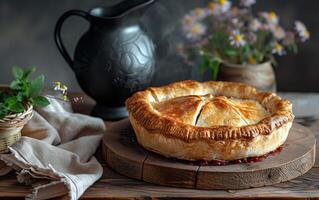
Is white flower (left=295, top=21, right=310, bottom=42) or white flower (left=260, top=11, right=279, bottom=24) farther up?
white flower (left=260, top=11, right=279, bottom=24)

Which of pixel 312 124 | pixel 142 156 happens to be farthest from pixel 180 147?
pixel 312 124

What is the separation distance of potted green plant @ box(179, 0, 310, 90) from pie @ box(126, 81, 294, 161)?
0.32 metres

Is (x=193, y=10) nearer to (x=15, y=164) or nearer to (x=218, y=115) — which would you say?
(x=218, y=115)

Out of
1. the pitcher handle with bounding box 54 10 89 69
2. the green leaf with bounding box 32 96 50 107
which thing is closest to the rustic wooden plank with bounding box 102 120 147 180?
the green leaf with bounding box 32 96 50 107

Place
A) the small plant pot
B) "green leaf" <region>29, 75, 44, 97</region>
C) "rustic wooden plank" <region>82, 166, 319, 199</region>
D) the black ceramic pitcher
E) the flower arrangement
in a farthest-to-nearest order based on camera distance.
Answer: the flower arrangement, the small plant pot, the black ceramic pitcher, "green leaf" <region>29, 75, 44, 97</region>, "rustic wooden plank" <region>82, 166, 319, 199</region>

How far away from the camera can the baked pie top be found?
1311mm

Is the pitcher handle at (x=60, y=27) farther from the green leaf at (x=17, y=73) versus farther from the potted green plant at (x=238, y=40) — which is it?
the potted green plant at (x=238, y=40)

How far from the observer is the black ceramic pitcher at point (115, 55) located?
168 centimetres

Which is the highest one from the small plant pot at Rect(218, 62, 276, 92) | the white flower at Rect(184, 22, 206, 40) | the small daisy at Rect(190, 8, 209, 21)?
the small daisy at Rect(190, 8, 209, 21)

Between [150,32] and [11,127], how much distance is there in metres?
0.87

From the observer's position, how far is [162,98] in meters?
1.54

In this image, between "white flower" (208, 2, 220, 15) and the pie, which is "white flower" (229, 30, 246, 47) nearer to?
"white flower" (208, 2, 220, 15)

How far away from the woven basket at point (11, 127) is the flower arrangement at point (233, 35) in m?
0.73

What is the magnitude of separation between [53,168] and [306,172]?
573mm
